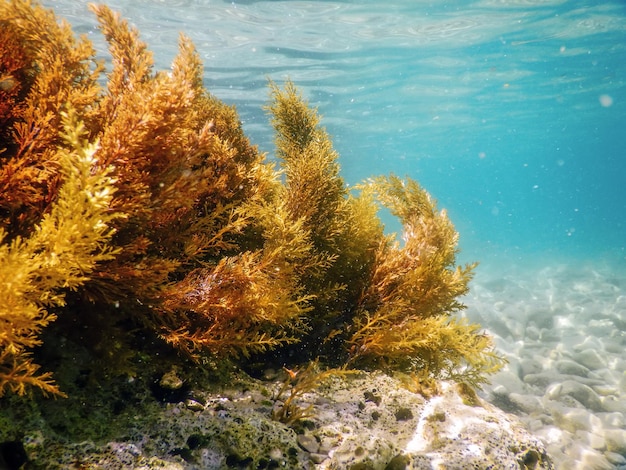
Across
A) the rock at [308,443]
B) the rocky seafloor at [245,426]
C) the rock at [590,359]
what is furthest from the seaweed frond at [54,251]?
the rock at [590,359]

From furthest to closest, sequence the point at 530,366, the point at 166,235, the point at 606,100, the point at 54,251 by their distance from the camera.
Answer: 1. the point at 606,100
2. the point at 530,366
3. the point at 166,235
4. the point at 54,251

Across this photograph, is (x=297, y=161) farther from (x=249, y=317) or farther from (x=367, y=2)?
(x=367, y=2)

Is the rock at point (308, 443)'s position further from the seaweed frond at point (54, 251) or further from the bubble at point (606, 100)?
the bubble at point (606, 100)

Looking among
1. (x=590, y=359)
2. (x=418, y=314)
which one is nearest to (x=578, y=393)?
(x=590, y=359)

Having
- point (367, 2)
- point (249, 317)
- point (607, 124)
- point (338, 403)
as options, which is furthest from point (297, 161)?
point (607, 124)

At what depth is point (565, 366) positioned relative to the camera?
989 centimetres

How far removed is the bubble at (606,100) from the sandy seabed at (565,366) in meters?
23.5

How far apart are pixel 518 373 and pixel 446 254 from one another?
768 centimetres

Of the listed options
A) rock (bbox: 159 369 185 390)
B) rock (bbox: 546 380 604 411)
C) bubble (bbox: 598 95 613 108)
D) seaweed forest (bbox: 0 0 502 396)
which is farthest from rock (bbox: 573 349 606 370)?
bubble (bbox: 598 95 613 108)

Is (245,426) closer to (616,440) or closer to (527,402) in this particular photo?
(616,440)

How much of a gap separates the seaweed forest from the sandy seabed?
4.48 meters

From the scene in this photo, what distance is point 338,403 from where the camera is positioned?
2713 millimetres

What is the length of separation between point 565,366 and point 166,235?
37.9ft

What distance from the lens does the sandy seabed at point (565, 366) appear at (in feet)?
20.9
